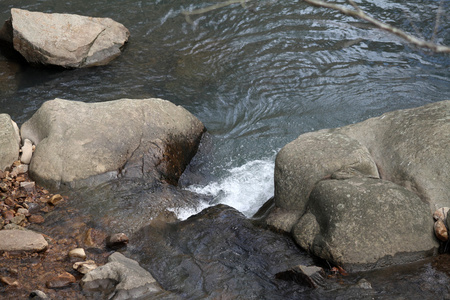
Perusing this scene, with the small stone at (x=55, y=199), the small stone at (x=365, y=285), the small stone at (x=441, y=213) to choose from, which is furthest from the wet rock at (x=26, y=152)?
the small stone at (x=441, y=213)

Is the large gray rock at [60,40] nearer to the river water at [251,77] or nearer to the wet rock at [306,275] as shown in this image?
the river water at [251,77]

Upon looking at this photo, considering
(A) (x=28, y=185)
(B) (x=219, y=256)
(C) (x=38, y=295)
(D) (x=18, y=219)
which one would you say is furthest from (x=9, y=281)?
(B) (x=219, y=256)

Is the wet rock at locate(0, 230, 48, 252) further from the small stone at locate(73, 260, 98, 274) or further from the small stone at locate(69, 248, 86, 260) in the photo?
the small stone at locate(73, 260, 98, 274)

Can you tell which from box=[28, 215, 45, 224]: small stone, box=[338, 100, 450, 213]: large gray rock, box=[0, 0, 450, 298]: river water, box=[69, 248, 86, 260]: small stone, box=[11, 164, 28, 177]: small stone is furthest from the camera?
box=[0, 0, 450, 298]: river water

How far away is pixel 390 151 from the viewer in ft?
17.6

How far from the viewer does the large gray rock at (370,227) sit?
14.1 ft

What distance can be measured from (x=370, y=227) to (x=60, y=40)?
7051mm

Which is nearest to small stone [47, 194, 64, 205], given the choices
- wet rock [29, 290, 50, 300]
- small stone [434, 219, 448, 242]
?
wet rock [29, 290, 50, 300]

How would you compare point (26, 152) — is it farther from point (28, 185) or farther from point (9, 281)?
point (9, 281)

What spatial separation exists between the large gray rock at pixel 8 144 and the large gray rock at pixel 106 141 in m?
0.24

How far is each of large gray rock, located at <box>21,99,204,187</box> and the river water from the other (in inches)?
22.0

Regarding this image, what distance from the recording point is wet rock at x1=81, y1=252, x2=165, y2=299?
3969mm

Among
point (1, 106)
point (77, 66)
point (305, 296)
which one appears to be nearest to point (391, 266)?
point (305, 296)

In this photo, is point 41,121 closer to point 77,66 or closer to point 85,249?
point 85,249
